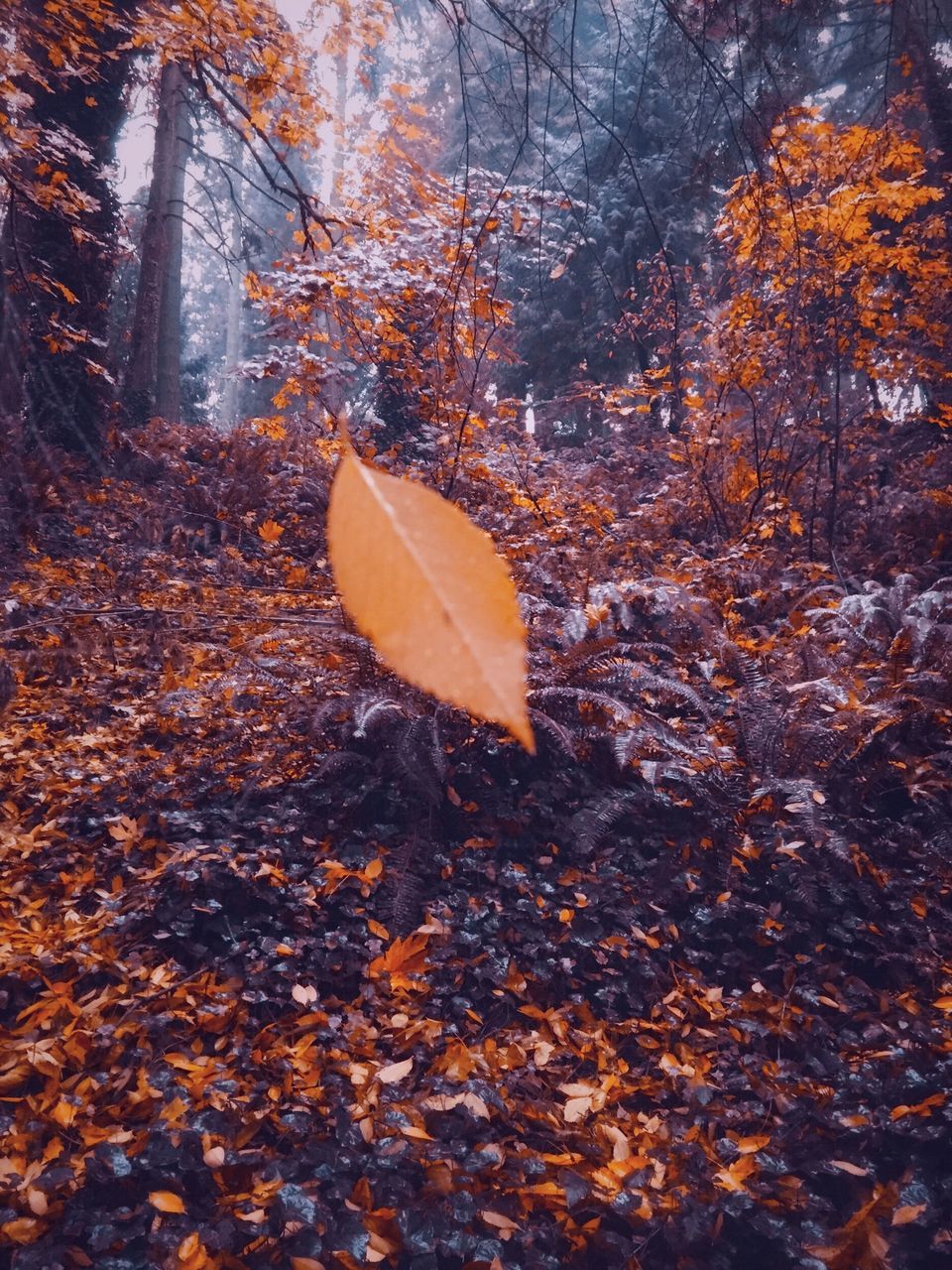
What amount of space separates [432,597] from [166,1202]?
180 centimetres

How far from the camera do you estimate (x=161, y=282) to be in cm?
884

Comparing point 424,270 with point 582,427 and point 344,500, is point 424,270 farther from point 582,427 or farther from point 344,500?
point 582,427

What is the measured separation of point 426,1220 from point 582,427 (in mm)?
12633

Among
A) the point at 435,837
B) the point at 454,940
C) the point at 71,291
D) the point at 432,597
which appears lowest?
the point at 454,940

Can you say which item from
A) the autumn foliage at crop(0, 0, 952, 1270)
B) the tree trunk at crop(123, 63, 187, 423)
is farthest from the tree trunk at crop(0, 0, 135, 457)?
the autumn foliage at crop(0, 0, 952, 1270)

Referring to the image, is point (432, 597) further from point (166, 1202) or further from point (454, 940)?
point (454, 940)

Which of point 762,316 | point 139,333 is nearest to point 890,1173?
point 762,316

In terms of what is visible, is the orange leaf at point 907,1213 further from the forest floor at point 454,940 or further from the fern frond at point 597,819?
the fern frond at point 597,819

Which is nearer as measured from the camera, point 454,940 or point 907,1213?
point 907,1213

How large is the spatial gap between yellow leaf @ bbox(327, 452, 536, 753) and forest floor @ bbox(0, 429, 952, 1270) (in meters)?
1.13

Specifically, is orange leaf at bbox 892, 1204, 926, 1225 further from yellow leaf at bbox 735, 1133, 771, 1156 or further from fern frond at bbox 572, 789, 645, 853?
fern frond at bbox 572, 789, 645, 853

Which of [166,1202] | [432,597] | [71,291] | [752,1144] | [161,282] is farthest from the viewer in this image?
[161,282]

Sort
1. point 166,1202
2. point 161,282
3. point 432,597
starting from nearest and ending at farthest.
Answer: point 432,597 → point 166,1202 → point 161,282

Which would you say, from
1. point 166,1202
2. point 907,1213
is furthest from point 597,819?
point 166,1202
